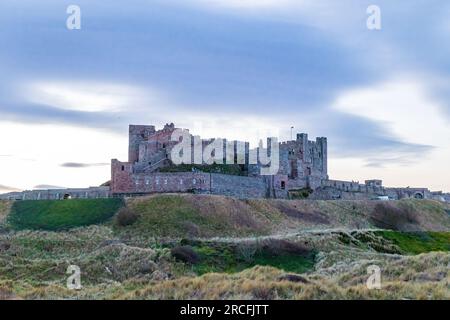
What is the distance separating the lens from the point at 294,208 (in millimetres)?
76188

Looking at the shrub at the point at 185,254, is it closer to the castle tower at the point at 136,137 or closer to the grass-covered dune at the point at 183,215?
the grass-covered dune at the point at 183,215

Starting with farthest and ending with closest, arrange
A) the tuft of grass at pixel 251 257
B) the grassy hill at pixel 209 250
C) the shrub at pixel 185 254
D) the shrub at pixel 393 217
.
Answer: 1. the shrub at pixel 393 217
2. the tuft of grass at pixel 251 257
3. the shrub at pixel 185 254
4. the grassy hill at pixel 209 250

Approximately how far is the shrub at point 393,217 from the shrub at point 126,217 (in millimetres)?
34641

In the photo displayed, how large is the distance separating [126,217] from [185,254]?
1521 cm

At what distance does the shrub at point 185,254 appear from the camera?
155 feet

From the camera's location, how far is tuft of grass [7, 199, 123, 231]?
61562 millimetres

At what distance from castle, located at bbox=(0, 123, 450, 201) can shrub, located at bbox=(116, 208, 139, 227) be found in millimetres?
8435

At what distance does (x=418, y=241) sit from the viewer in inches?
2726

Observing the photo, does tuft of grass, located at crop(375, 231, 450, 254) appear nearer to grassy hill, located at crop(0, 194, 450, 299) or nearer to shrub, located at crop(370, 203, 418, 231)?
grassy hill, located at crop(0, 194, 450, 299)

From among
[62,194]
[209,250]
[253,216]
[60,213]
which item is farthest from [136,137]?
[209,250]

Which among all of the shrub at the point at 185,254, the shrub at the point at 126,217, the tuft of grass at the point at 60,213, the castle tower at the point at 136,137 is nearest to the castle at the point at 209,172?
the castle tower at the point at 136,137

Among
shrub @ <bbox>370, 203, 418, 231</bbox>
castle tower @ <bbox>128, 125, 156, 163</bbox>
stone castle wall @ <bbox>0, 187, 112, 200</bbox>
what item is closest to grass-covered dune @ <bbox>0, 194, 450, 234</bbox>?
shrub @ <bbox>370, 203, 418, 231</bbox>

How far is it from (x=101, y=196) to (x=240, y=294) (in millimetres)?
53345
